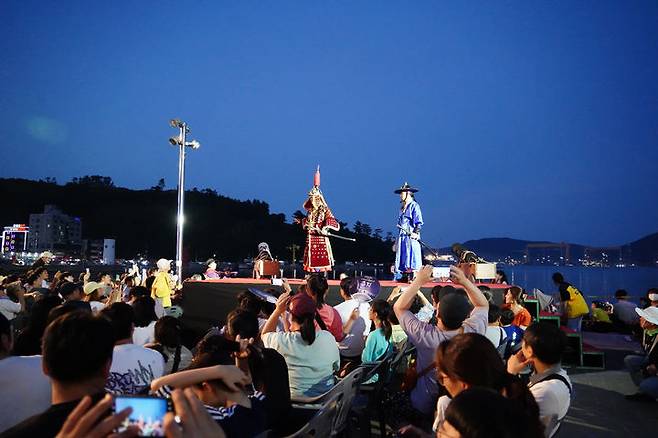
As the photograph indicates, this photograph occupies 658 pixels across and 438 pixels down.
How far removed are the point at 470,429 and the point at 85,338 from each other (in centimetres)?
128

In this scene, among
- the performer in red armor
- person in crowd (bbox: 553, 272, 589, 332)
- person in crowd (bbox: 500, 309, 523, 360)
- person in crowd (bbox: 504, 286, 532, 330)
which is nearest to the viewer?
person in crowd (bbox: 500, 309, 523, 360)

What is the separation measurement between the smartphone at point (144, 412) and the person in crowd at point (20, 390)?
4.77 ft

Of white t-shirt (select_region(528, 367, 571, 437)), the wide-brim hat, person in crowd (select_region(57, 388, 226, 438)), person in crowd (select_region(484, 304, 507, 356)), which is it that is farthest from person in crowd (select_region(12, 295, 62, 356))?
the wide-brim hat

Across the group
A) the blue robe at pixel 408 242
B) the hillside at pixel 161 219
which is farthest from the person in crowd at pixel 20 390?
the hillside at pixel 161 219

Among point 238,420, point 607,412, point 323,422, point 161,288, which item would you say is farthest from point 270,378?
point 161,288

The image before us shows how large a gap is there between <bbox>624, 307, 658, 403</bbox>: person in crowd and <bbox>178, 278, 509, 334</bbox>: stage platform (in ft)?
14.0

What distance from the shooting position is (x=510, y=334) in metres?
5.07

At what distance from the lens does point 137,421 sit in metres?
0.97

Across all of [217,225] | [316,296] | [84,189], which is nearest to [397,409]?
[316,296]

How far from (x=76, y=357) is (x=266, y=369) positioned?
3.32ft

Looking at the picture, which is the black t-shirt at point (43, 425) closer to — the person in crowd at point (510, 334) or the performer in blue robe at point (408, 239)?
the person in crowd at point (510, 334)

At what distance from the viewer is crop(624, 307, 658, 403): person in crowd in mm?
5207

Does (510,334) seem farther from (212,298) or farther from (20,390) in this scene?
(212,298)

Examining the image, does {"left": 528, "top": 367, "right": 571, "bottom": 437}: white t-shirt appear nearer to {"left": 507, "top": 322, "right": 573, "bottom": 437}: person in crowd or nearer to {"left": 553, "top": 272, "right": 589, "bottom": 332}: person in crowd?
{"left": 507, "top": 322, "right": 573, "bottom": 437}: person in crowd
